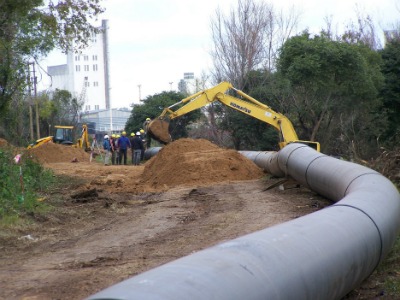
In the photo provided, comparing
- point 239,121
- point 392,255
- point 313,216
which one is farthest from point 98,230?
point 239,121

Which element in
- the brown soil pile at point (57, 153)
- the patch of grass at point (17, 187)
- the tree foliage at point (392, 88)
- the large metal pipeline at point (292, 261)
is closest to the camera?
the large metal pipeline at point (292, 261)

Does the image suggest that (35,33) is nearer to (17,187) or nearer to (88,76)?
(17,187)

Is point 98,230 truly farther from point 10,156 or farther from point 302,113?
point 302,113

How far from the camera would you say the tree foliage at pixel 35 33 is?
2078 cm

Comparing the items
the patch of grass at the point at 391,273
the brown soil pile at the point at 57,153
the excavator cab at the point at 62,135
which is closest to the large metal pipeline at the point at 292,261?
the patch of grass at the point at 391,273

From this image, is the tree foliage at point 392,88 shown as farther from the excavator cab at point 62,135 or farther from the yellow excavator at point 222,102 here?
the excavator cab at point 62,135

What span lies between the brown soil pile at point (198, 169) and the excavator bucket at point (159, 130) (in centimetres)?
210

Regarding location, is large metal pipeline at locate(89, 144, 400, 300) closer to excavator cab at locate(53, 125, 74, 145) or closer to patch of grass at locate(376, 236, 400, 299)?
patch of grass at locate(376, 236, 400, 299)

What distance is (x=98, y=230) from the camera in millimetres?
11766

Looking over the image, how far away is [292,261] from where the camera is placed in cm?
485

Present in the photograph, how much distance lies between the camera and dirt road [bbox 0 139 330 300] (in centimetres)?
771

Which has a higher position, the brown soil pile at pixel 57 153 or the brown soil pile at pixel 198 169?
the brown soil pile at pixel 198 169

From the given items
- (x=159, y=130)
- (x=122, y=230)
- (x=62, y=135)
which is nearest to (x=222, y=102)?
(x=159, y=130)

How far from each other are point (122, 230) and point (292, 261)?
22.9 feet
